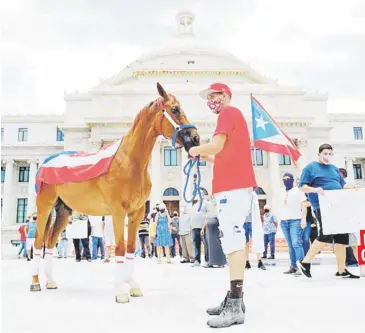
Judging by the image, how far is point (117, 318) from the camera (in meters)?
3.16

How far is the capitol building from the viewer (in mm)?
33188

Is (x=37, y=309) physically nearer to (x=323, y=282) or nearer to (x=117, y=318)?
(x=117, y=318)

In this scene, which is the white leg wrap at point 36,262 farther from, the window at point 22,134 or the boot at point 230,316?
the window at point 22,134

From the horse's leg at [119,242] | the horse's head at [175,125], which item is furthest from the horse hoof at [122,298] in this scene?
the horse's head at [175,125]

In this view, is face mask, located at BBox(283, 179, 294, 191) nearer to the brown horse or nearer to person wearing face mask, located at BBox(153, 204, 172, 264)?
the brown horse

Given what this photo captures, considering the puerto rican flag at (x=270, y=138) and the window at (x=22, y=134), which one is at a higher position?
the window at (x=22, y=134)

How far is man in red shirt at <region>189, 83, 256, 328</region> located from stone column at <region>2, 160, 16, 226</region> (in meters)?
38.4

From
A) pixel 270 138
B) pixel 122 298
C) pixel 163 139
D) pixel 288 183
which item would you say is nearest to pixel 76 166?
pixel 122 298

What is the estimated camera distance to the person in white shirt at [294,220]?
23.2 ft

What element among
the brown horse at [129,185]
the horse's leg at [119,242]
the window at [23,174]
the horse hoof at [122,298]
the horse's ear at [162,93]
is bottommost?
the horse hoof at [122,298]

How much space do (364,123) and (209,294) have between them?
41.8 metres

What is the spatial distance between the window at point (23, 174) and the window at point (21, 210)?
6.58ft

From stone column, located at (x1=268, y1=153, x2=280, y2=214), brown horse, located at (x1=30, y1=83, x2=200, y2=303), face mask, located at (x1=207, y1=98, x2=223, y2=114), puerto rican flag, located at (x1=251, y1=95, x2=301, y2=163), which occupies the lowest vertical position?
brown horse, located at (x1=30, y1=83, x2=200, y2=303)

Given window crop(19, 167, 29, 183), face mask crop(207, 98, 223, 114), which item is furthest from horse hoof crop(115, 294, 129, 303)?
window crop(19, 167, 29, 183)
